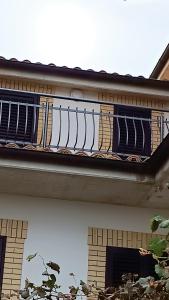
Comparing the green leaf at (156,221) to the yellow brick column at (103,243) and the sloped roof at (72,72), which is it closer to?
the yellow brick column at (103,243)

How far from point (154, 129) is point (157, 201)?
202 centimetres

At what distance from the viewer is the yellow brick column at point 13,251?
9203mm

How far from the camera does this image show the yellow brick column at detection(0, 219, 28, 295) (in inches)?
362

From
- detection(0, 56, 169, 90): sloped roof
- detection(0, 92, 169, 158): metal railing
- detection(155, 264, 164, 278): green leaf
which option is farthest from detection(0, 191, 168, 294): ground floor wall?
detection(155, 264, 164, 278): green leaf

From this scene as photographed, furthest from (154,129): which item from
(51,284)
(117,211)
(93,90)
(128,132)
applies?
(51,284)

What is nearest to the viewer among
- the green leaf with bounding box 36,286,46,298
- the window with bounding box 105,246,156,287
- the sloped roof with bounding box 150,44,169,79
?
the green leaf with bounding box 36,286,46,298

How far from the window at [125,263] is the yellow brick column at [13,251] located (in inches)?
51.6

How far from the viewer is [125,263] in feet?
31.9

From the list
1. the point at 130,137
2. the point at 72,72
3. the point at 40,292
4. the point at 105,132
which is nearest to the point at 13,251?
the point at 105,132

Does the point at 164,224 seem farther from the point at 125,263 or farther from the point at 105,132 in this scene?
the point at 105,132

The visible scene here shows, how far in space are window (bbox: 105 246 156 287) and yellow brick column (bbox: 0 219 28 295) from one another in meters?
1.31

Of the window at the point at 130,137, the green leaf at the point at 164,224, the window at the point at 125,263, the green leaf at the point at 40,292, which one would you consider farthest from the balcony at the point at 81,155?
the green leaf at the point at 164,224

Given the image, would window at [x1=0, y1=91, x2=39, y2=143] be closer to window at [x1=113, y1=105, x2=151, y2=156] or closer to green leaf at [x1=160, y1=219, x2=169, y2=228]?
window at [x1=113, y1=105, x2=151, y2=156]

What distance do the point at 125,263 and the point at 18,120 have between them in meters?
3.10
